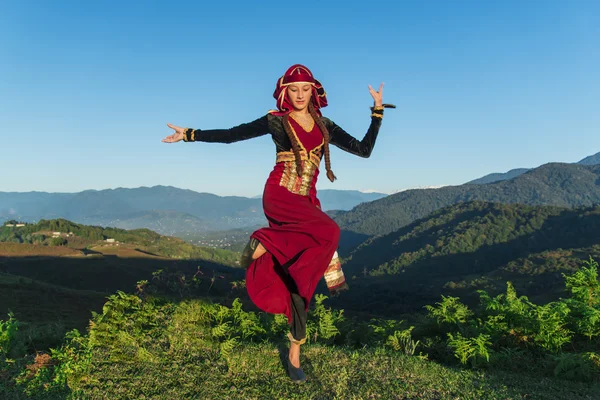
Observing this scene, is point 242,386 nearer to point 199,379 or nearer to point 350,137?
point 199,379

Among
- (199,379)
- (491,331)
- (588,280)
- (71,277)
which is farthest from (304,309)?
(71,277)

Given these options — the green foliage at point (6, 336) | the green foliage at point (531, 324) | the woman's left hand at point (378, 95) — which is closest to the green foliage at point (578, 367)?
the green foliage at point (531, 324)

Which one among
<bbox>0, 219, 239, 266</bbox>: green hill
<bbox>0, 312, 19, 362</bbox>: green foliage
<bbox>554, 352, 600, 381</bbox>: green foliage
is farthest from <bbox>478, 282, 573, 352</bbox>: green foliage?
<bbox>0, 219, 239, 266</bbox>: green hill

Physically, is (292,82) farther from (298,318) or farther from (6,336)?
(6,336)

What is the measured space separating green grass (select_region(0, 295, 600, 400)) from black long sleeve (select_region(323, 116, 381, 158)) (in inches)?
92.8

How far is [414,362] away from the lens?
15.1 ft

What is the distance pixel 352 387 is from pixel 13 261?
306ft

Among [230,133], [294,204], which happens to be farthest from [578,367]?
[230,133]

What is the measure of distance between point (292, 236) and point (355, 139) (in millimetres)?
1505

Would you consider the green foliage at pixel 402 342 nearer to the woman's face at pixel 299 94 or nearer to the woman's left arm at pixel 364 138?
the woman's left arm at pixel 364 138

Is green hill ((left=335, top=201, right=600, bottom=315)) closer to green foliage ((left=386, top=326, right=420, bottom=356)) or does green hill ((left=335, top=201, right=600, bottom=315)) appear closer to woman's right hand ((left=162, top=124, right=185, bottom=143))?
green foliage ((left=386, top=326, right=420, bottom=356))

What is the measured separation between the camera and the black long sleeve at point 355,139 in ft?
16.3

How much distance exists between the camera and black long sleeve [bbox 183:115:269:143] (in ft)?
15.7

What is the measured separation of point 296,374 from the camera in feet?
13.7
